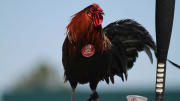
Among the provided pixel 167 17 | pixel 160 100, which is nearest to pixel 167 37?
pixel 167 17

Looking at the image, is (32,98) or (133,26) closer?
(133,26)

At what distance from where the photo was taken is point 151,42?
127 inches

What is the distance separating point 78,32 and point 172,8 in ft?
2.62

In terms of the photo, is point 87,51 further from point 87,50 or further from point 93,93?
point 93,93

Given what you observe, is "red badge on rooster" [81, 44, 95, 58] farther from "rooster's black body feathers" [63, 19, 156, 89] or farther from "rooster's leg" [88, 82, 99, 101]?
"rooster's leg" [88, 82, 99, 101]

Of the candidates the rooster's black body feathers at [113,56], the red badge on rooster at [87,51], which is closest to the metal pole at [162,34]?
the rooster's black body feathers at [113,56]

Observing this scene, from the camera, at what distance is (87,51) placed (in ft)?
9.14

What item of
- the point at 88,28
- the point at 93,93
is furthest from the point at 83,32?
the point at 93,93

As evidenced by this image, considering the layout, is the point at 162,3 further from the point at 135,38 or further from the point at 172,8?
the point at 135,38

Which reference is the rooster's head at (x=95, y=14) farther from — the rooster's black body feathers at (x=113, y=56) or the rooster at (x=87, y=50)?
the rooster's black body feathers at (x=113, y=56)

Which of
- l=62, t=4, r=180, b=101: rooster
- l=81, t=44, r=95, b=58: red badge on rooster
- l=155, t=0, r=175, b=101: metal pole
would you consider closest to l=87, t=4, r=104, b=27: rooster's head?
l=62, t=4, r=180, b=101: rooster

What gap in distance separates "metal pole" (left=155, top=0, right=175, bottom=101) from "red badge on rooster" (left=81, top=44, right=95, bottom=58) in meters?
0.57

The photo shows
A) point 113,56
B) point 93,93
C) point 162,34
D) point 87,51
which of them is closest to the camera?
point 87,51

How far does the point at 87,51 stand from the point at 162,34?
0.64m
